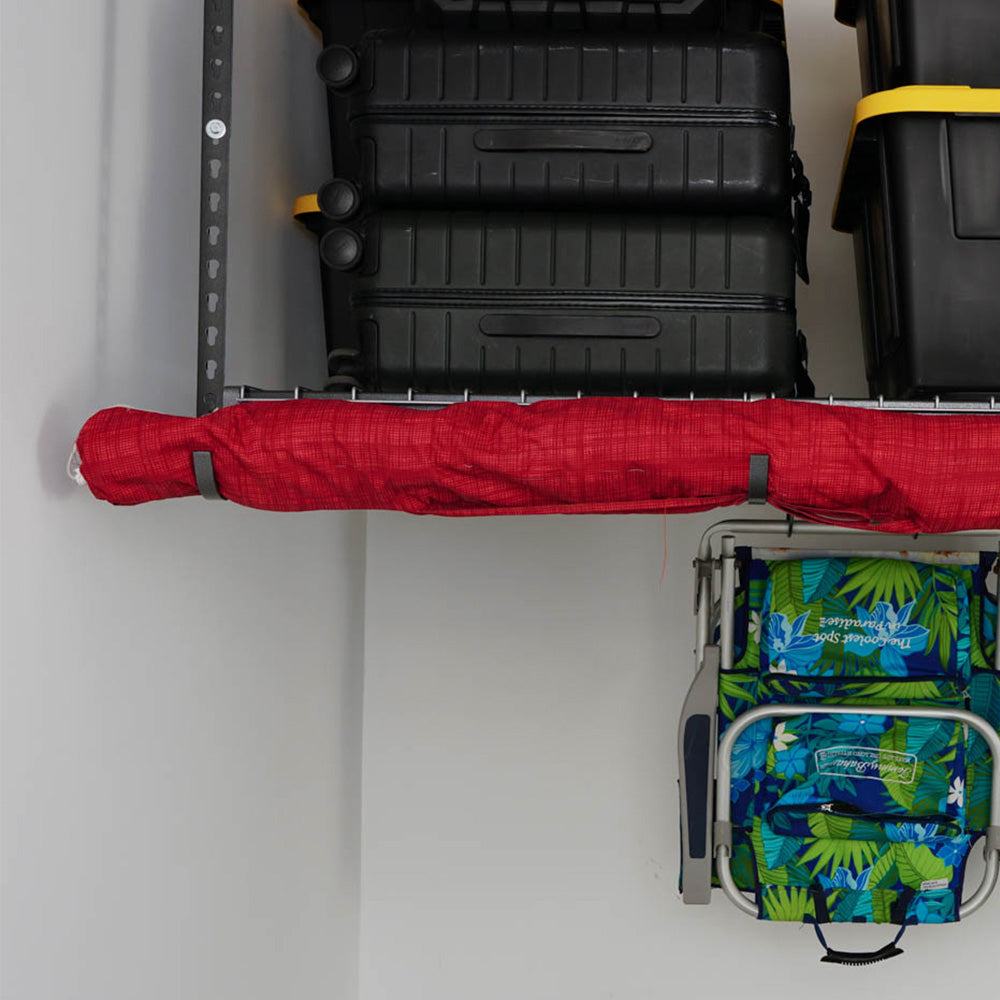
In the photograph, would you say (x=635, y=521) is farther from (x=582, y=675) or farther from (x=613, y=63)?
(x=613, y=63)

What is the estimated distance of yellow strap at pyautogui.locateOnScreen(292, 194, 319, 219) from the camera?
4.53 ft

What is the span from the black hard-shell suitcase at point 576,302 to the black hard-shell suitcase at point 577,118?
0.03 meters

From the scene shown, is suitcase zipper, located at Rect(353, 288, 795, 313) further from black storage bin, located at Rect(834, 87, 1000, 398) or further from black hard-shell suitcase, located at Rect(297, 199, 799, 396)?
black storage bin, located at Rect(834, 87, 1000, 398)

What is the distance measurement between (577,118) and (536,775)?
1030 millimetres

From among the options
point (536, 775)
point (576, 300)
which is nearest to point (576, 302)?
point (576, 300)

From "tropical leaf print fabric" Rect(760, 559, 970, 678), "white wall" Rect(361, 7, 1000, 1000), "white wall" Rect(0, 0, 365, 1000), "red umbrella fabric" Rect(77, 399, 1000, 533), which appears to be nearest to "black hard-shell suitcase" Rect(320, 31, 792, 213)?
"white wall" Rect(0, 0, 365, 1000)

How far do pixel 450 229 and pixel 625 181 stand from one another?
7.2 inches

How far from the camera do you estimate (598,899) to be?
5.66 ft

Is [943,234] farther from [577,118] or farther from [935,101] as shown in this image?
[577,118]

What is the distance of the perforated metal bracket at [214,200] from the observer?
3.20 feet

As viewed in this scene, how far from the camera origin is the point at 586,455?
86 cm

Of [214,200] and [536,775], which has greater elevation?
[214,200]

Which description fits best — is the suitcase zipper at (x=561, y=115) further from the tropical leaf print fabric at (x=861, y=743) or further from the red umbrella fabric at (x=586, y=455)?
the tropical leaf print fabric at (x=861, y=743)

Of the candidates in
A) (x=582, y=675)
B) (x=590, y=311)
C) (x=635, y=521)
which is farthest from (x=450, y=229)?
(x=582, y=675)
